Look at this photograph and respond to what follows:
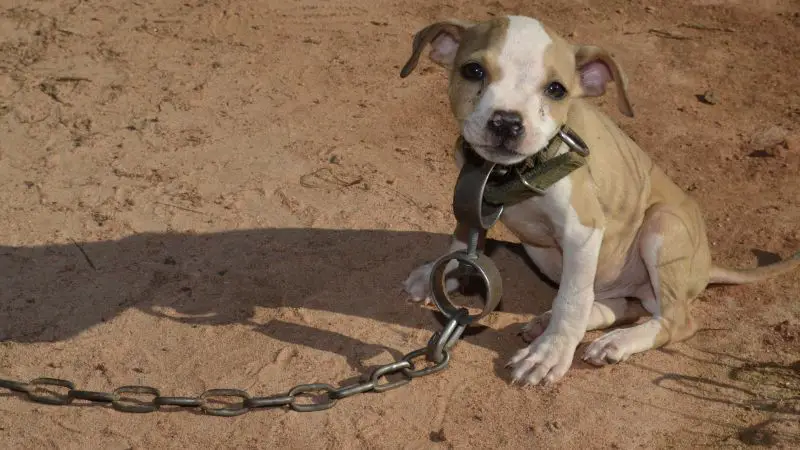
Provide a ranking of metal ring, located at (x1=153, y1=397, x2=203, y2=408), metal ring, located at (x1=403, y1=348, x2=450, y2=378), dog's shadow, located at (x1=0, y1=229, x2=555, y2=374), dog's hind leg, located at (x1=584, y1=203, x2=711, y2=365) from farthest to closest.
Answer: dog's shadow, located at (x1=0, y1=229, x2=555, y2=374) → dog's hind leg, located at (x1=584, y1=203, x2=711, y2=365) → metal ring, located at (x1=403, y1=348, x2=450, y2=378) → metal ring, located at (x1=153, y1=397, x2=203, y2=408)

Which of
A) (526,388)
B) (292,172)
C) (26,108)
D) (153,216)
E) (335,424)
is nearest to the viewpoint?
(335,424)

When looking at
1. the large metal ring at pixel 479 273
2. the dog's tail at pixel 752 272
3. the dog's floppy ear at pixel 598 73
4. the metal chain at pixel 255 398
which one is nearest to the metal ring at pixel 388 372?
the metal chain at pixel 255 398

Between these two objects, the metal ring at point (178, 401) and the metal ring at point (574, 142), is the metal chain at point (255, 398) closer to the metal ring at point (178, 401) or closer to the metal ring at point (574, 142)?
the metal ring at point (178, 401)

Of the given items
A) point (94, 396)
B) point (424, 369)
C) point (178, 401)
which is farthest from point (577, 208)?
point (94, 396)

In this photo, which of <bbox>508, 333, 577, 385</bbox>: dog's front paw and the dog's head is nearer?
the dog's head

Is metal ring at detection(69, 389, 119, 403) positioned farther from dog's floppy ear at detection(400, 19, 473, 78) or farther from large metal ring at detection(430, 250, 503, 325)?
dog's floppy ear at detection(400, 19, 473, 78)

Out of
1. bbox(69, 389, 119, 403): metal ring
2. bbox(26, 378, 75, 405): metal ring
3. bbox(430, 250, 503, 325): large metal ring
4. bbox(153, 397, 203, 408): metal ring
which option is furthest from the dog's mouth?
bbox(26, 378, 75, 405): metal ring

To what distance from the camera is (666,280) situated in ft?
19.5

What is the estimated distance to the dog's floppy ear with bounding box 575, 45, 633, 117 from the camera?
5.38 m

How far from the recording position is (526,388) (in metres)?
5.59

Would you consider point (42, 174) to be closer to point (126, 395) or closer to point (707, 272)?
point (126, 395)

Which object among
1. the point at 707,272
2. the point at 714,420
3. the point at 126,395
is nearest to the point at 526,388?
the point at 714,420

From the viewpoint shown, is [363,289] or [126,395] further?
[363,289]

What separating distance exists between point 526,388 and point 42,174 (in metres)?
4.10
